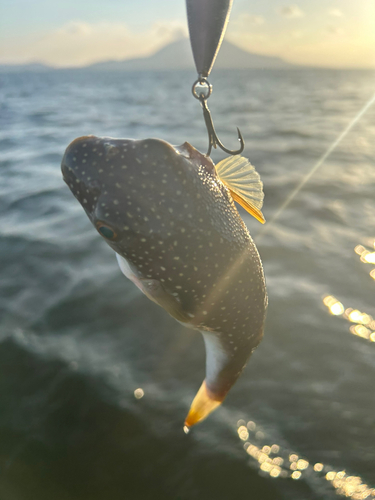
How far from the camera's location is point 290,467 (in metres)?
3.40

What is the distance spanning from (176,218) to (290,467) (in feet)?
9.34

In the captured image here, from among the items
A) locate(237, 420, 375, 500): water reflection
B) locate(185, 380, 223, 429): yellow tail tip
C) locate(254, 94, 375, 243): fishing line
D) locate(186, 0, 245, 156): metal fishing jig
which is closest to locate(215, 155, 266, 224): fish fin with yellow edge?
locate(186, 0, 245, 156): metal fishing jig

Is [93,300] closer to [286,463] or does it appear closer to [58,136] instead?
[286,463]

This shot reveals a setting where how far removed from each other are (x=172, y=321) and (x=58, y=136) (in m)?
13.6

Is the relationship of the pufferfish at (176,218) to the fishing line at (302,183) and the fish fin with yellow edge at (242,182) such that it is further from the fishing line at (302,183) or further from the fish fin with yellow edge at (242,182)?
the fishing line at (302,183)

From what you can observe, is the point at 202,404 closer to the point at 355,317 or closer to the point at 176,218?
the point at 176,218

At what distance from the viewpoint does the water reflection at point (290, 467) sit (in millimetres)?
3215

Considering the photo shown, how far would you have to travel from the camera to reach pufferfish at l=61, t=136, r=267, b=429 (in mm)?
1906

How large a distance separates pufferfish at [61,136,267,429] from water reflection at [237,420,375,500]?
79.1 inches

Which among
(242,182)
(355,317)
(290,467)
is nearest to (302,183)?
(355,317)

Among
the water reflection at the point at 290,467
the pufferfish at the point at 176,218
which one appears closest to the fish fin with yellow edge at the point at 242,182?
the pufferfish at the point at 176,218

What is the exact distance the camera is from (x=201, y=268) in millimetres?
1983

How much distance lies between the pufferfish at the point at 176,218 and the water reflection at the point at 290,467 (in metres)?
2.01

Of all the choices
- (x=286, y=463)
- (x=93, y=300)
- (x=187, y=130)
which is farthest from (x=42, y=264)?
(x=187, y=130)
